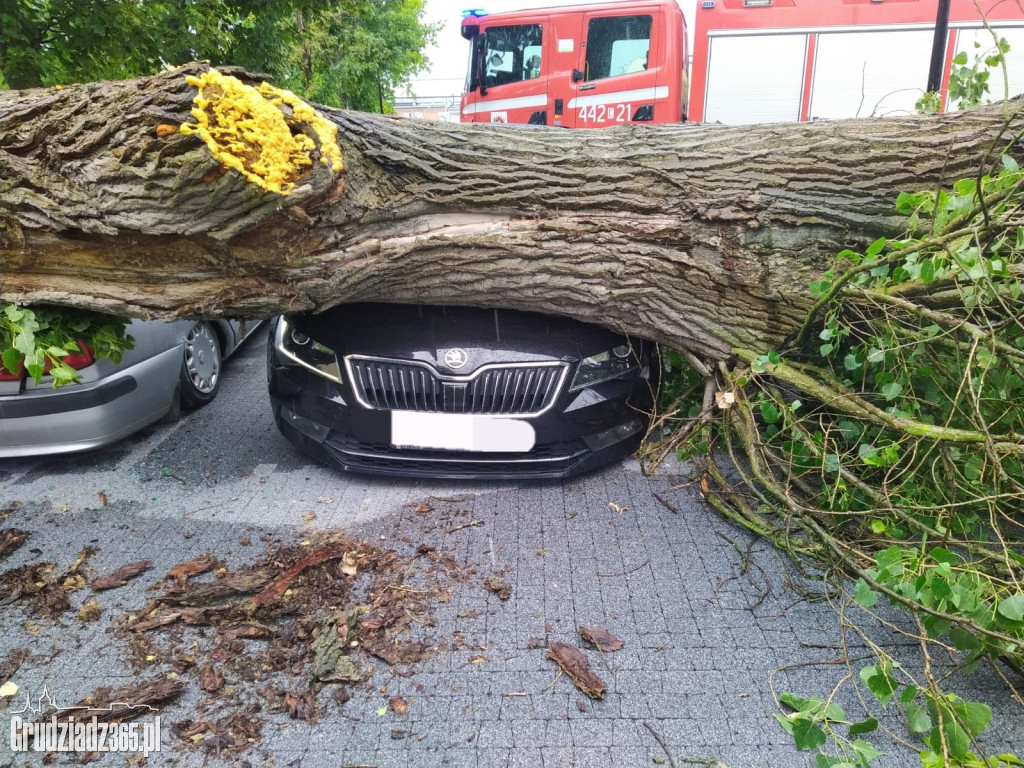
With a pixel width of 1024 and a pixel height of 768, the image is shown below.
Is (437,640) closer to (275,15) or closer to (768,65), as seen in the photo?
(275,15)

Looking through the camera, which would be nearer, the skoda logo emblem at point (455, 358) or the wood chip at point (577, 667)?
the wood chip at point (577, 667)

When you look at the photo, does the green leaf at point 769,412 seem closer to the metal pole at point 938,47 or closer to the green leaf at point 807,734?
the green leaf at point 807,734

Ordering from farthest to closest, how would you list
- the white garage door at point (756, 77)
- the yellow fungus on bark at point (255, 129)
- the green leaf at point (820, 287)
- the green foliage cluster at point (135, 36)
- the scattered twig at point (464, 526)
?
the white garage door at point (756, 77) → the green foliage cluster at point (135, 36) → the scattered twig at point (464, 526) → the green leaf at point (820, 287) → the yellow fungus on bark at point (255, 129)

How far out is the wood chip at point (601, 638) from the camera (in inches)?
89.7

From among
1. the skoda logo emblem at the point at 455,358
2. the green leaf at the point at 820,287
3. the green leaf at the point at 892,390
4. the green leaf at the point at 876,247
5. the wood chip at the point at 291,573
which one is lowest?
the wood chip at the point at 291,573

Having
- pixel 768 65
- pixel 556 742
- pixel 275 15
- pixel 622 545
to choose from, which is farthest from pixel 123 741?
pixel 768 65

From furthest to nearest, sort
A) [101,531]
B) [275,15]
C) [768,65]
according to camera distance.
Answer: [768,65] → [275,15] → [101,531]

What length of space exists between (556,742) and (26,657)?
6.07 ft

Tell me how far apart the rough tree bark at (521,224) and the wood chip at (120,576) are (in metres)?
1.07

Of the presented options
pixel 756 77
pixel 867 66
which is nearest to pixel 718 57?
pixel 756 77

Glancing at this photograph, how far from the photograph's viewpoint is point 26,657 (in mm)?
2254

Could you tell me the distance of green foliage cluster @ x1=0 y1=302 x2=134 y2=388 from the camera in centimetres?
268

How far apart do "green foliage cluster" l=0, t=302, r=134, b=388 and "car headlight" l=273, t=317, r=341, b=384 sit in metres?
0.74

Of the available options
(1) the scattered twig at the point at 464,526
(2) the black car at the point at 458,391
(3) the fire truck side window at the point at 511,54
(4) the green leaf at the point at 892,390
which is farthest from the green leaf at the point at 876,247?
(3) the fire truck side window at the point at 511,54
